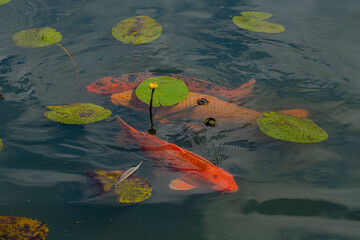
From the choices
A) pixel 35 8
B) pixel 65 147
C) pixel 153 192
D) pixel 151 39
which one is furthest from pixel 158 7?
pixel 153 192

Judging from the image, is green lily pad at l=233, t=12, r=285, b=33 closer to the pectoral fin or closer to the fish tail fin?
the fish tail fin

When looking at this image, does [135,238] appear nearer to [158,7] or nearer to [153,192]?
[153,192]

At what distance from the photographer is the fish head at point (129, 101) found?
3.51m

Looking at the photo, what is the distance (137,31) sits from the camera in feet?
14.6

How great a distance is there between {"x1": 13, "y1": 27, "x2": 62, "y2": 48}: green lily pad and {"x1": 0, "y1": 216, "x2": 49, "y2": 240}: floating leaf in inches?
114

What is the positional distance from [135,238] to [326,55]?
3.71 m

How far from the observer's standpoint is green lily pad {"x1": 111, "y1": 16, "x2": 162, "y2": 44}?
4324mm

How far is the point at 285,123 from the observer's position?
294cm

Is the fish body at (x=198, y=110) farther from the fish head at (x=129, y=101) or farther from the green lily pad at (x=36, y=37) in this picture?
the green lily pad at (x=36, y=37)

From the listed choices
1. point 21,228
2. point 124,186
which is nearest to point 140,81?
point 124,186

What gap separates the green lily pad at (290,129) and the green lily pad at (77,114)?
163 cm

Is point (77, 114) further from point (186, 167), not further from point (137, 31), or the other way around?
point (137, 31)

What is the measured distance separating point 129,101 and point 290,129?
5.90 feet

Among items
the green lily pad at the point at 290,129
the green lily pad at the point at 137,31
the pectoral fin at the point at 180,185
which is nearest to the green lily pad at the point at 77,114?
the pectoral fin at the point at 180,185
